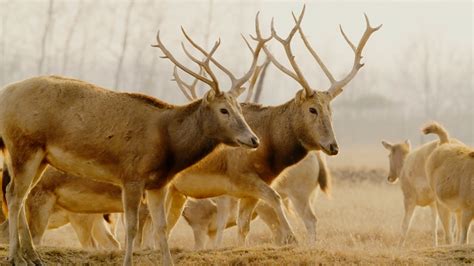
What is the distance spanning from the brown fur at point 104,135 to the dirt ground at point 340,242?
769mm

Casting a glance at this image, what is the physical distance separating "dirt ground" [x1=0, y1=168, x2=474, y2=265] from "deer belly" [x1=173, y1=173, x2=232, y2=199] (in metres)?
0.83

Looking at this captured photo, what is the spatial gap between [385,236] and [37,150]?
10714 mm

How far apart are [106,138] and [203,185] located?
9.25ft

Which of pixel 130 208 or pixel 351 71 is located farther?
pixel 351 71

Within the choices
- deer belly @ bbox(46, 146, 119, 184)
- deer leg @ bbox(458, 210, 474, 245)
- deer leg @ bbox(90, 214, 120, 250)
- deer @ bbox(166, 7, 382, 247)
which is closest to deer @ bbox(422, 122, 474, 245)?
deer leg @ bbox(458, 210, 474, 245)

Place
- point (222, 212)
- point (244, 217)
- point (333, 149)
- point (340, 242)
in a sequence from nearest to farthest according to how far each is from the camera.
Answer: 1. point (333, 149)
2. point (244, 217)
3. point (222, 212)
4. point (340, 242)

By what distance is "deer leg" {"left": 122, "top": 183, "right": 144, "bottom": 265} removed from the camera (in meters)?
11.0

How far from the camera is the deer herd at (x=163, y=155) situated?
1109 cm

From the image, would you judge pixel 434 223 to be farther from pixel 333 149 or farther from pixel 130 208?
pixel 130 208

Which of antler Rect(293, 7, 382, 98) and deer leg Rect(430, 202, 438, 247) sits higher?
antler Rect(293, 7, 382, 98)

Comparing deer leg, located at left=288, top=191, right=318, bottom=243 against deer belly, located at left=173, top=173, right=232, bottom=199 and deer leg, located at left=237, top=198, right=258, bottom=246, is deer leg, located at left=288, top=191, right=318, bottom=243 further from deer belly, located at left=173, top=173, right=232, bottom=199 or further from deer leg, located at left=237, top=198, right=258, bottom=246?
deer belly, located at left=173, top=173, right=232, bottom=199

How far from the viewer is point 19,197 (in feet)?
36.3

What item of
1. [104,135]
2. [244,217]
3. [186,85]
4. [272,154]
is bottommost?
[244,217]

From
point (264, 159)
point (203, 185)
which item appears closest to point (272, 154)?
point (264, 159)
